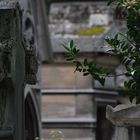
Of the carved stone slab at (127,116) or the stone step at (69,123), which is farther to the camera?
the stone step at (69,123)

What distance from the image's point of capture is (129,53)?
5.57 m

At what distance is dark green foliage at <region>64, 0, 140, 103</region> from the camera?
5516 millimetres

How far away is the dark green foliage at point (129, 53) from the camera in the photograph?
18.1 feet

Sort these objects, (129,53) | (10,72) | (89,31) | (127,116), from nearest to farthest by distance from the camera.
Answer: (127,116), (129,53), (10,72), (89,31)

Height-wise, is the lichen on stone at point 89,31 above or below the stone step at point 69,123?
above

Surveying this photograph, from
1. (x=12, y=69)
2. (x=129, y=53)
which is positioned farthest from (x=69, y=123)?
(x=129, y=53)

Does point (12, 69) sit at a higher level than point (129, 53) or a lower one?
lower

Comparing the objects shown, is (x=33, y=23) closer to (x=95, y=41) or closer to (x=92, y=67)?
(x=95, y=41)

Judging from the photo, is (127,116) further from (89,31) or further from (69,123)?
(89,31)

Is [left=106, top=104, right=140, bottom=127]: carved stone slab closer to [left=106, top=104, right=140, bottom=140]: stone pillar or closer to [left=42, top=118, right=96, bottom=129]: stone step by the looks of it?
[left=106, top=104, right=140, bottom=140]: stone pillar

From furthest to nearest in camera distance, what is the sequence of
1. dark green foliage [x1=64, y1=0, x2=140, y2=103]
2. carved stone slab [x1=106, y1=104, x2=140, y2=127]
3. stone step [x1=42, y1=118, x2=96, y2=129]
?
1. stone step [x1=42, y1=118, x2=96, y2=129]
2. dark green foliage [x1=64, y1=0, x2=140, y2=103]
3. carved stone slab [x1=106, y1=104, x2=140, y2=127]

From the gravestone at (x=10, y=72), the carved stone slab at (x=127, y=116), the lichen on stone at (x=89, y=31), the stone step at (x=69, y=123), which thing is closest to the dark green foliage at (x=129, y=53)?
the carved stone slab at (x=127, y=116)

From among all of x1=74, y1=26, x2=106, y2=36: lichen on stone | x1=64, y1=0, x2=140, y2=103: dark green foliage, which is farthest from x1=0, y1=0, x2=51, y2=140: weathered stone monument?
x1=74, y1=26, x2=106, y2=36: lichen on stone

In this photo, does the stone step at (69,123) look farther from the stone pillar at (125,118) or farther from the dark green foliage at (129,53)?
the stone pillar at (125,118)
